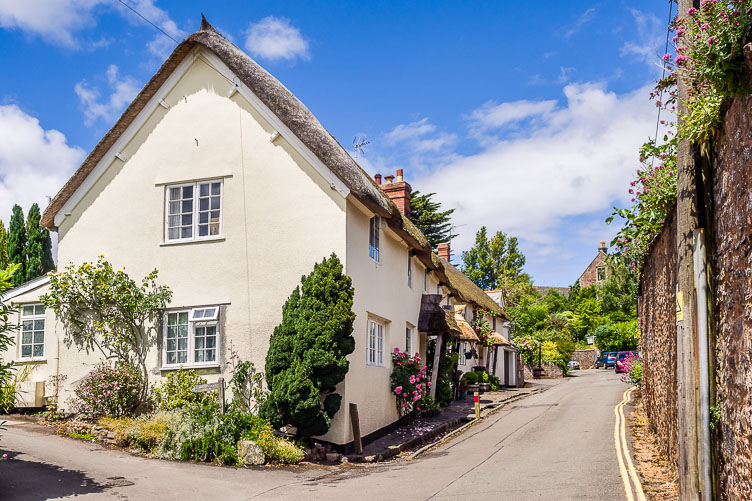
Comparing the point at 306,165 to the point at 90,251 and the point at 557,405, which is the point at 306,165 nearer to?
the point at 90,251

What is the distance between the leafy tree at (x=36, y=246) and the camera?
105 ft

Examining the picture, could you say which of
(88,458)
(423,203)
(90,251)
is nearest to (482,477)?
(88,458)

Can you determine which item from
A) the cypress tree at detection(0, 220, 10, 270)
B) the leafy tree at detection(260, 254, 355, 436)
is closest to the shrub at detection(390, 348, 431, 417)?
the leafy tree at detection(260, 254, 355, 436)

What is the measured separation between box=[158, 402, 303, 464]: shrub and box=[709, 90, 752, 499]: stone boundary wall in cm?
818

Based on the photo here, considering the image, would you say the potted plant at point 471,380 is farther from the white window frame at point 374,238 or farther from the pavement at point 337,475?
the white window frame at point 374,238

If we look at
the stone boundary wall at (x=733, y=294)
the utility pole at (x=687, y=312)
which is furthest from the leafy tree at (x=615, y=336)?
the stone boundary wall at (x=733, y=294)

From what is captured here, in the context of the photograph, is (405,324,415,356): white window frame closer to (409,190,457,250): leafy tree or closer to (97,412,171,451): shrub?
(97,412,171,451): shrub

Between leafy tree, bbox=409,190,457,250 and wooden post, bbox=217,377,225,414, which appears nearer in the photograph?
wooden post, bbox=217,377,225,414

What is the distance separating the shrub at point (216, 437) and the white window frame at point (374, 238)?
5018mm

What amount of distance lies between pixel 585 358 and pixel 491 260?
13304mm

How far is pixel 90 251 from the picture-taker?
16359mm

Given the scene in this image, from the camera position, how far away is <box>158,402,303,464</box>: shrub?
41.2 ft

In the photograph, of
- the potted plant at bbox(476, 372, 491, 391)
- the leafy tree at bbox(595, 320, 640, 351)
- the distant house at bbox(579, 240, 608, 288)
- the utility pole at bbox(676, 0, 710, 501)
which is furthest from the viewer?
the distant house at bbox(579, 240, 608, 288)

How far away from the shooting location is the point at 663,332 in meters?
11.1
